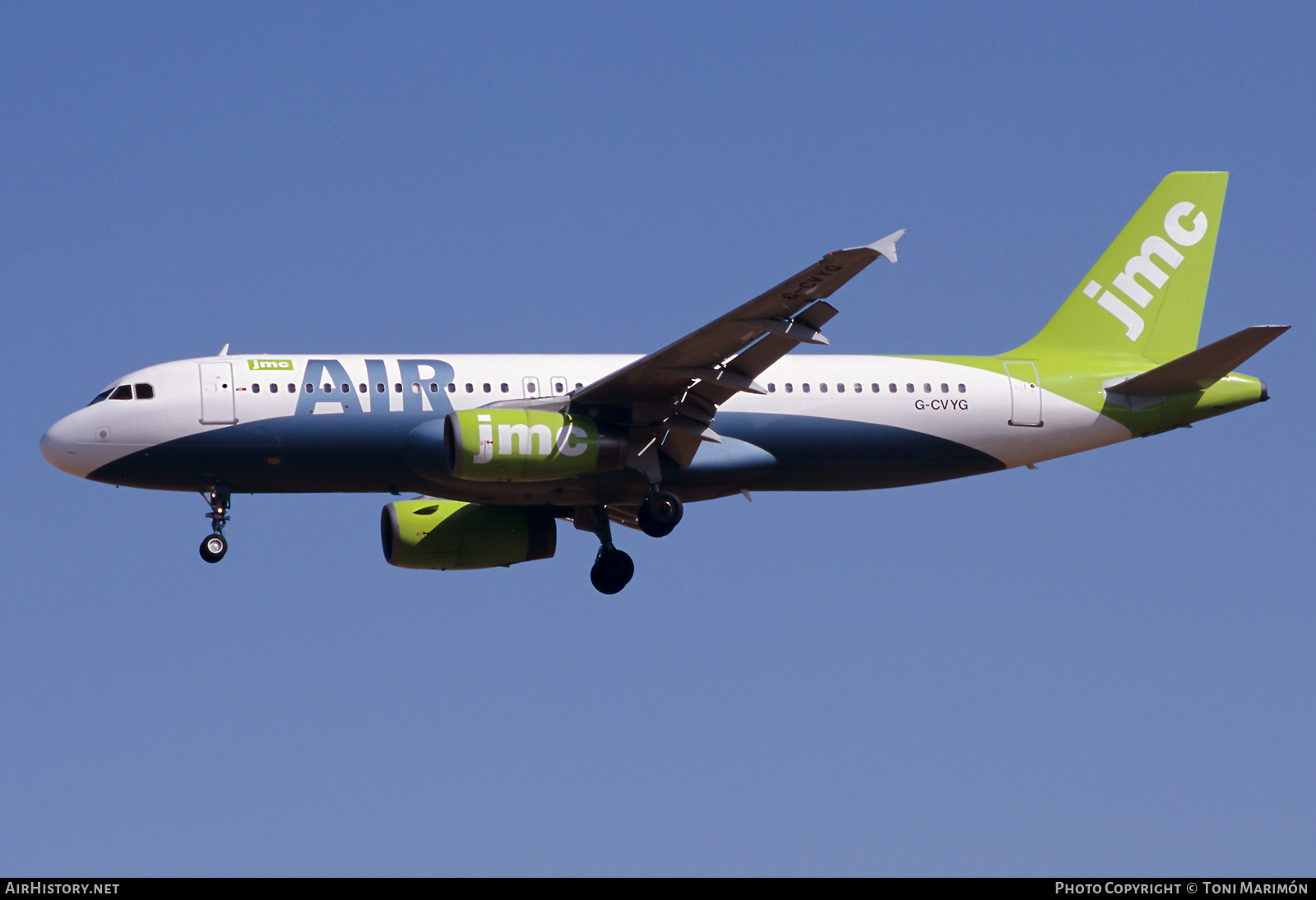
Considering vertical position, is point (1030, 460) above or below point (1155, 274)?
below

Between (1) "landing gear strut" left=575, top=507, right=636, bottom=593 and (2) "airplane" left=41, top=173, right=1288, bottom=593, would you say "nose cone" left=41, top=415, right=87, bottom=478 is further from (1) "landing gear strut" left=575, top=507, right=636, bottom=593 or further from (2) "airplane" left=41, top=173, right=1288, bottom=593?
(1) "landing gear strut" left=575, top=507, right=636, bottom=593

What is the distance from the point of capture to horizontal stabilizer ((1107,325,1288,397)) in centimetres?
3247

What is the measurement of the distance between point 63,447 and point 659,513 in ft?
35.3

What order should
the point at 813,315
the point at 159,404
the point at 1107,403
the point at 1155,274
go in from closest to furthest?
the point at 813,315, the point at 159,404, the point at 1107,403, the point at 1155,274

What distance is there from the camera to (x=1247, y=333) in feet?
105

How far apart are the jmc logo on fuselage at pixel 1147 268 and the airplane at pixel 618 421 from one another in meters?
0.25

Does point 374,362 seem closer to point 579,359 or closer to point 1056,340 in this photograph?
point 579,359

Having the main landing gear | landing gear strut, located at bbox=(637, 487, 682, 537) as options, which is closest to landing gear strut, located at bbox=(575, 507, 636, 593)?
the main landing gear

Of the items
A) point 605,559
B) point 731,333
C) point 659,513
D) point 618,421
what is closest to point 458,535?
point 605,559

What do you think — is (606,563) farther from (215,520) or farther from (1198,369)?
(1198,369)

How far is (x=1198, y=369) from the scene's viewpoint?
33938 mm
